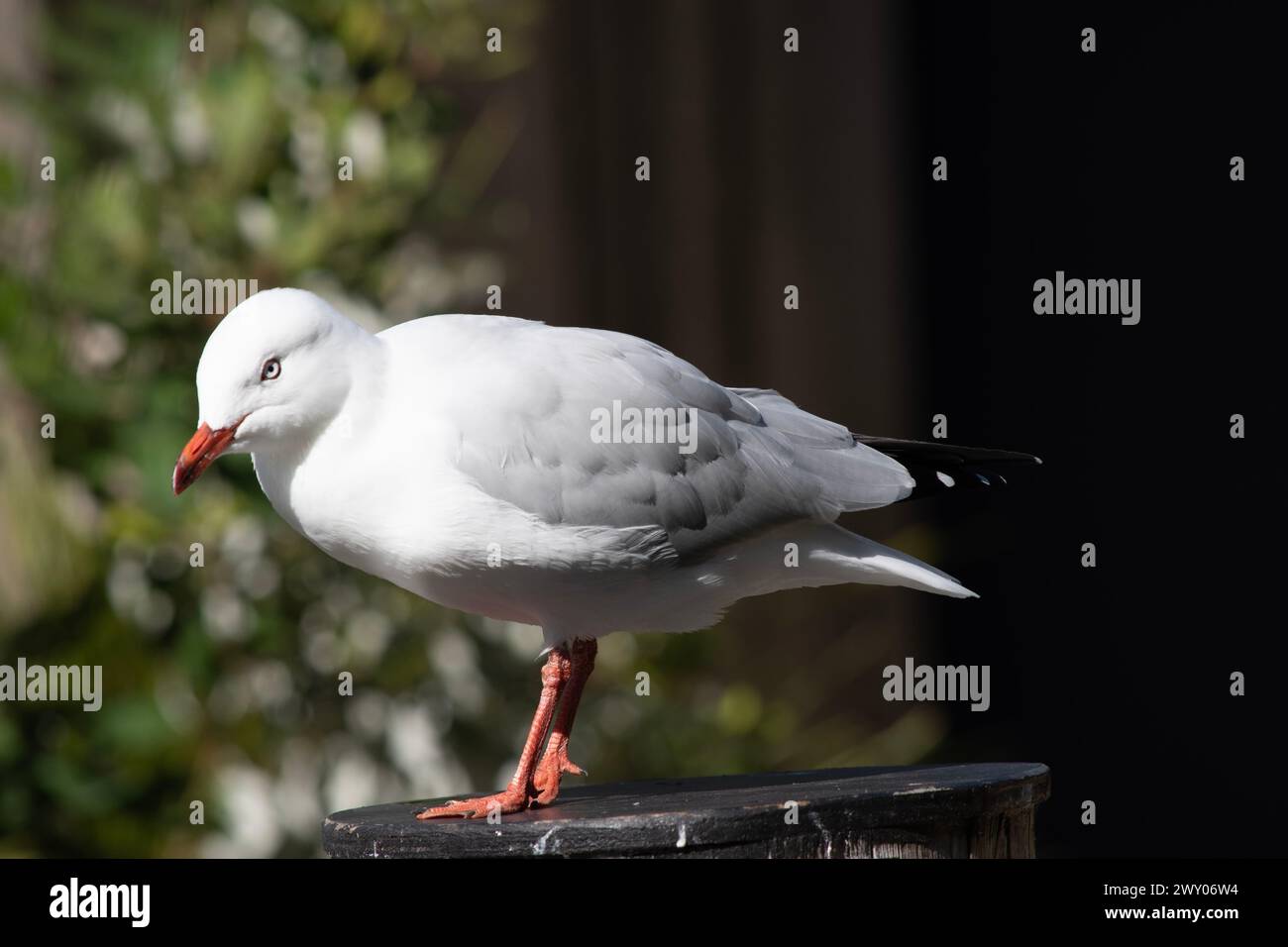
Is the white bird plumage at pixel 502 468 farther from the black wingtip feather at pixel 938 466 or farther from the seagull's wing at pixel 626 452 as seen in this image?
the black wingtip feather at pixel 938 466

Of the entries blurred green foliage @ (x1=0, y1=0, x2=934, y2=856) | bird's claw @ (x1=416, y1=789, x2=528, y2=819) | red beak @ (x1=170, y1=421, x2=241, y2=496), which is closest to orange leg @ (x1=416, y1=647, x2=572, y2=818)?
bird's claw @ (x1=416, y1=789, x2=528, y2=819)

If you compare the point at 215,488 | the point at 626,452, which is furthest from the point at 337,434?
the point at 215,488

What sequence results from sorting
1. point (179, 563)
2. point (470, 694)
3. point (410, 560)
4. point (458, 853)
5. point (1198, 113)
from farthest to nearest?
1. point (1198, 113)
2. point (470, 694)
3. point (179, 563)
4. point (410, 560)
5. point (458, 853)

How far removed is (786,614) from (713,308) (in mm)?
942

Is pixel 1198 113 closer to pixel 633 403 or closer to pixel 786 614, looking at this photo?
pixel 786 614

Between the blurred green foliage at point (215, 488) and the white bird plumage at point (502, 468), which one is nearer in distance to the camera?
the white bird plumage at point (502, 468)

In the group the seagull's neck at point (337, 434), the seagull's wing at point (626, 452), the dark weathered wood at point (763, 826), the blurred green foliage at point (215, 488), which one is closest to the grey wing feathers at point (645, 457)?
the seagull's wing at point (626, 452)

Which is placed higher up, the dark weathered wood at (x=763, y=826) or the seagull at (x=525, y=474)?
the seagull at (x=525, y=474)

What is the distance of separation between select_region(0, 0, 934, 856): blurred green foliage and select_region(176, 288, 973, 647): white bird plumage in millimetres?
1019

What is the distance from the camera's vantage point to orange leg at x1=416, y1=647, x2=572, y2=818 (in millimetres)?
2637

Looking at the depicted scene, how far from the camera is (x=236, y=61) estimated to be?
385cm

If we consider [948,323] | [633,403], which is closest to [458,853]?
[633,403]

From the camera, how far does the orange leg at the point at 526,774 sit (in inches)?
104

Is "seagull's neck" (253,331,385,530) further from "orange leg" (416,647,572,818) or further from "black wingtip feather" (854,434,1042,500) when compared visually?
"black wingtip feather" (854,434,1042,500)
